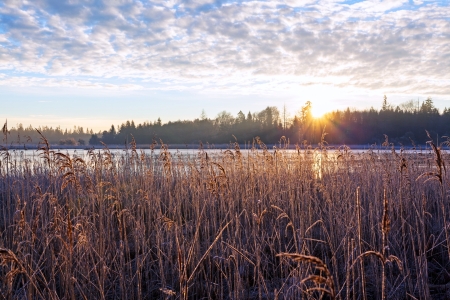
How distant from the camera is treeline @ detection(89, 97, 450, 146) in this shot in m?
59.7

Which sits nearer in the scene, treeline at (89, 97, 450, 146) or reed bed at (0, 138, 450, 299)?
reed bed at (0, 138, 450, 299)

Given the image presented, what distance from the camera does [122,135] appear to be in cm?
7438

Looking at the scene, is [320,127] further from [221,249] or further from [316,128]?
[221,249]

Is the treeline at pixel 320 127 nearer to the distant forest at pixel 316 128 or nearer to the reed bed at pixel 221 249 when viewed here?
the distant forest at pixel 316 128

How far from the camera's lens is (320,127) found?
56.0m

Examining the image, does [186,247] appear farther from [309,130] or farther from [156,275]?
[309,130]

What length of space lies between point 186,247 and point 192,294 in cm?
65

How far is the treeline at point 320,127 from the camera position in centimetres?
5972

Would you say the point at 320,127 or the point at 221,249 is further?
the point at 320,127

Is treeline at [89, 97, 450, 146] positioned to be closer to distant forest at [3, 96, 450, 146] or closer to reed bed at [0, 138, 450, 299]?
distant forest at [3, 96, 450, 146]

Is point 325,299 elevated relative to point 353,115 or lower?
lower

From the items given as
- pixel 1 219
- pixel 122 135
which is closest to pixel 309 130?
pixel 122 135

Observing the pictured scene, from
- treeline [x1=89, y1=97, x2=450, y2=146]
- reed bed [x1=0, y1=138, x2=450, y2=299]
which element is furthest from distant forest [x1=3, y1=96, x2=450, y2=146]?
reed bed [x1=0, y1=138, x2=450, y2=299]

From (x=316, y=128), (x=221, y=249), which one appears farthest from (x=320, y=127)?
(x=221, y=249)
